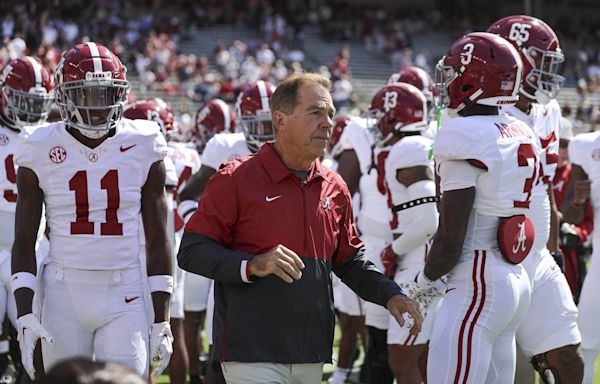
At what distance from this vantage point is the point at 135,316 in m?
4.23

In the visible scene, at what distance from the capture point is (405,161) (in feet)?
18.1

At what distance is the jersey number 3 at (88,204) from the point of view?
4207 millimetres

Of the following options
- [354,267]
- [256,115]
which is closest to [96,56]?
[354,267]

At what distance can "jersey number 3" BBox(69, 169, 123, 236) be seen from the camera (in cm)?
421

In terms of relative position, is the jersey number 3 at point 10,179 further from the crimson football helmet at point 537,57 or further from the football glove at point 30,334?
the crimson football helmet at point 537,57

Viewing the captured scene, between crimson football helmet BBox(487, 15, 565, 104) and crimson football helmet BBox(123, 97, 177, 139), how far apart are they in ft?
8.43

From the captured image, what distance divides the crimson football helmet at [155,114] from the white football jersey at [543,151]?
2.66 m

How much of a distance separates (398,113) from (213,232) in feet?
8.94

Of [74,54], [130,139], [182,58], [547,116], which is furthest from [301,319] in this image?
[182,58]

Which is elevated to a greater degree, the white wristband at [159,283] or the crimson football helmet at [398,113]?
Result: the crimson football helmet at [398,113]

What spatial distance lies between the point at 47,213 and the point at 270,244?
1.21 meters

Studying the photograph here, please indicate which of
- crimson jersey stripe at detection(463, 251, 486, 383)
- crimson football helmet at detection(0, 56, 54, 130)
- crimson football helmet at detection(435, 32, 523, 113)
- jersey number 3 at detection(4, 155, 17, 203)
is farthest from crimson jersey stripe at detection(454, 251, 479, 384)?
crimson football helmet at detection(0, 56, 54, 130)

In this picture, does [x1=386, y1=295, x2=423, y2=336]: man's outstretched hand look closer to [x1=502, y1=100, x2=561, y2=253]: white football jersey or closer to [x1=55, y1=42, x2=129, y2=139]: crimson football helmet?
[x1=502, y1=100, x2=561, y2=253]: white football jersey

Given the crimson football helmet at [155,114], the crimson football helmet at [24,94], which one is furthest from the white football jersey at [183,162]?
the crimson football helmet at [24,94]
